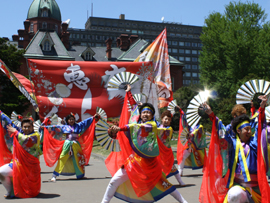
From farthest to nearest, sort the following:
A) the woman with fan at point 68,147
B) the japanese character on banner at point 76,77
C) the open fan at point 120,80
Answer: the japanese character on banner at point 76,77, the woman with fan at point 68,147, the open fan at point 120,80

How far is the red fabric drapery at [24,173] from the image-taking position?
6.27 meters

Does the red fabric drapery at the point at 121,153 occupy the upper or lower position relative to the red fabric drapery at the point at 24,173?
upper

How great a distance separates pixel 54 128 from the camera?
9.07m

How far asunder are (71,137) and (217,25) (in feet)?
98.0

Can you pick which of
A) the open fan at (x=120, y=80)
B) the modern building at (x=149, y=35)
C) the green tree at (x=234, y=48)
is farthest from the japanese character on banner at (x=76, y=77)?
the modern building at (x=149, y=35)

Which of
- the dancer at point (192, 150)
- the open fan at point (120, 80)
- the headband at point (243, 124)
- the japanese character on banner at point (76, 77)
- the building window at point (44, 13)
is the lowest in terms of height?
→ the dancer at point (192, 150)

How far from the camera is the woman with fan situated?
29.4 feet

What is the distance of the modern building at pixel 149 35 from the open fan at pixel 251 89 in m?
89.2

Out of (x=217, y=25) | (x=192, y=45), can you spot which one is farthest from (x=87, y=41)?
(x=217, y=25)

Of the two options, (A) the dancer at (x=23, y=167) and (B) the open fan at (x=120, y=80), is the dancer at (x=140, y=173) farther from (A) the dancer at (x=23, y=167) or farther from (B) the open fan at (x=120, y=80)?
(A) the dancer at (x=23, y=167)

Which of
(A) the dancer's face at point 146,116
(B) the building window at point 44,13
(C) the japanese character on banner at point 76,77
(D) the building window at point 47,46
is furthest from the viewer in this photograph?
(B) the building window at point 44,13

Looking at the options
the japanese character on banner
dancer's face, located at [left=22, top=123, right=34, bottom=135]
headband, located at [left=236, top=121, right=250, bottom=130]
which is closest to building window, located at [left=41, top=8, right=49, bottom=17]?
the japanese character on banner

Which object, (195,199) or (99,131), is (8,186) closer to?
(99,131)

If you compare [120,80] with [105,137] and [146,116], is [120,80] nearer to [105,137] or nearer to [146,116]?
[105,137]
